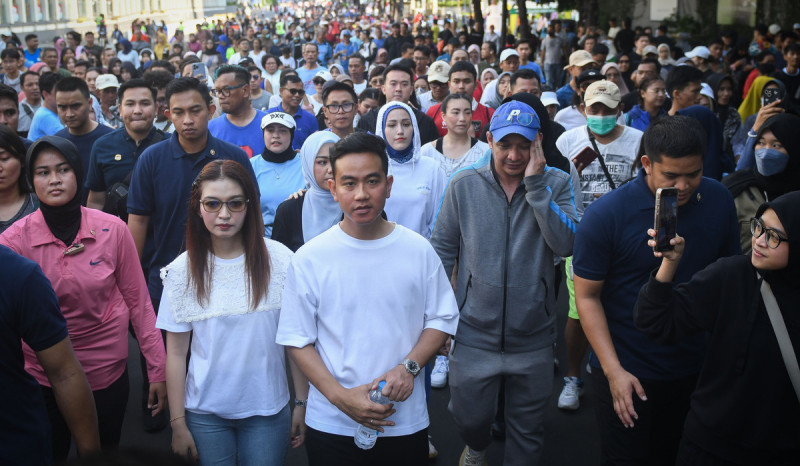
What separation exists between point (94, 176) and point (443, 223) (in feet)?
9.81

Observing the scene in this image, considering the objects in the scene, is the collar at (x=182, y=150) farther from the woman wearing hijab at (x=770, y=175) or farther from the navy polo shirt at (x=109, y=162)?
the woman wearing hijab at (x=770, y=175)

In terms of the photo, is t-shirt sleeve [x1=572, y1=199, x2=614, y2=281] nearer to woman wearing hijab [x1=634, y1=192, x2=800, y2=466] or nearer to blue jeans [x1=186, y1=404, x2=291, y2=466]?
woman wearing hijab [x1=634, y1=192, x2=800, y2=466]

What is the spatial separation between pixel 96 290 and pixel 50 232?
1.19 feet

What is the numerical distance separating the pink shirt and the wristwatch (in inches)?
53.2

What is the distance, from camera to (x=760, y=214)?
289 centimetres

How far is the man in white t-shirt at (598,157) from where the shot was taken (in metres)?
5.33

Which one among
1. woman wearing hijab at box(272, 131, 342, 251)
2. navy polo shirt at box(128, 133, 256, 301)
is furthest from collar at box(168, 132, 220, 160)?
woman wearing hijab at box(272, 131, 342, 251)

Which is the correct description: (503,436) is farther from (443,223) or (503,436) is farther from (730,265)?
(730,265)

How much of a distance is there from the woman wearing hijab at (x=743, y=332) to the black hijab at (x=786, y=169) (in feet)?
6.16

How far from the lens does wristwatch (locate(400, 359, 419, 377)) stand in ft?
9.81

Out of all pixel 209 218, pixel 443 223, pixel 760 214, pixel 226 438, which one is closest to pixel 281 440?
pixel 226 438

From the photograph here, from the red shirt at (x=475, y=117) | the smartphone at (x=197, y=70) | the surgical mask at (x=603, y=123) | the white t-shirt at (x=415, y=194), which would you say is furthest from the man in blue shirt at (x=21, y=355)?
the smartphone at (x=197, y=70)

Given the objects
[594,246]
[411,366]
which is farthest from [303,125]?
[411,366]

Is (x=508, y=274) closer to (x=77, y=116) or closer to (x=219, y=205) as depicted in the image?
(x=219, y=205)
